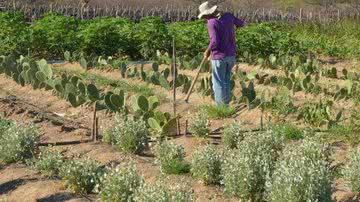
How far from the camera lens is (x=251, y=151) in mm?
6398

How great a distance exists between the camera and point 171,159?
6832 millimetres

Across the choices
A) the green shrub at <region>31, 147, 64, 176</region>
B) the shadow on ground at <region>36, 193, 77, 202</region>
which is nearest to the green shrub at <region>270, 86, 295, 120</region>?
the green shrub at <region>31, 147, 64, 176</region>

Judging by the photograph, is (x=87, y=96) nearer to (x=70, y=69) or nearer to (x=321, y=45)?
(x=70, y=69)

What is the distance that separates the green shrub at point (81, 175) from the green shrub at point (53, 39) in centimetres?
1144

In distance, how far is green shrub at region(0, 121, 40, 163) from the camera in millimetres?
7254

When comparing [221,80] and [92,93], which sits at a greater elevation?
[221,80]

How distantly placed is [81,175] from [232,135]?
1916mm

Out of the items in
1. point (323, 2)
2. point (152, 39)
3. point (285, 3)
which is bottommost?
point (285, 3)

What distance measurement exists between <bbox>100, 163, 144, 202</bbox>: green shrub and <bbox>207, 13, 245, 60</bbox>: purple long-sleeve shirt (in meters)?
4.41

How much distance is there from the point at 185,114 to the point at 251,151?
12.1 ft

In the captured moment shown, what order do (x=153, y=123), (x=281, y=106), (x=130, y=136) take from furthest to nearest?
(x=281, y=106) < (x=153, y=123) < (x=130, y=136)

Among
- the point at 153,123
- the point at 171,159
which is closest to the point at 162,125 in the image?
the point at 153,123

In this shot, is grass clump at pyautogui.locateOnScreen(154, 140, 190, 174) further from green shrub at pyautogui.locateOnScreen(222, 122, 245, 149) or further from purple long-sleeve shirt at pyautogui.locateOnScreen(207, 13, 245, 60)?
purple long-sleeve shirt at pyautogui.locateOnScreen(207, 13, 245, 60)

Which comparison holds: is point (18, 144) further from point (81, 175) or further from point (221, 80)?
point (221, 80)
